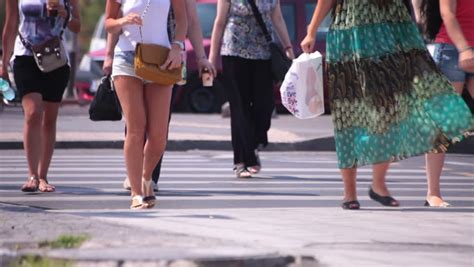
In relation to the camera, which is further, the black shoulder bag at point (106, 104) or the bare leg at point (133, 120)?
the black shoulder bag at point (106, 104)

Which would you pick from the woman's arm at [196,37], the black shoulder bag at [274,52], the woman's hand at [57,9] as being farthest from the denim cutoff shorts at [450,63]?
the woman's hand at [57,9]

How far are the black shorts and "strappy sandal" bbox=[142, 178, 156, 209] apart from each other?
5.42 ft

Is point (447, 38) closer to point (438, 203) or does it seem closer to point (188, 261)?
point (438, 203)

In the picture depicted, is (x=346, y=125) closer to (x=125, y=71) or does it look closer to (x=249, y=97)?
(x=125, y=71)

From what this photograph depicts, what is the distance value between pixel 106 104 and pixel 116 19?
2.43 feet

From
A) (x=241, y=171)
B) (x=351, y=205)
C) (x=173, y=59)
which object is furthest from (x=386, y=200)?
(x=241, y=171)

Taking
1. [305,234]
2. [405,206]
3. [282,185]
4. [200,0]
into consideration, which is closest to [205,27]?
[200,0]

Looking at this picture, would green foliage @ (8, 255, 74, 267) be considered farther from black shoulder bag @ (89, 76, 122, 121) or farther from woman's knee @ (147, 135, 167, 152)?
black shoulder bag @ (89, 76, 122, 121)

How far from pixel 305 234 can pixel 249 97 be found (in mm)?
5377

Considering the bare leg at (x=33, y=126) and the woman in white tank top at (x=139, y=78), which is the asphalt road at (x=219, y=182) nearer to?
the bare leg at (x=33, y=126)

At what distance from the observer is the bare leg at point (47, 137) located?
11.8 metres

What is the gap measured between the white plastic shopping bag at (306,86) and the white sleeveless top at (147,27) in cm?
88

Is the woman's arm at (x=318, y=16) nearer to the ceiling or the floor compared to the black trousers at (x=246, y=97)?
nearer to the ceiling

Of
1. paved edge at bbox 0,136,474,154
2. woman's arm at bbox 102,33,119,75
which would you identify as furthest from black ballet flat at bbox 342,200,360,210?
paved edge at bbox 0,136,474,154
